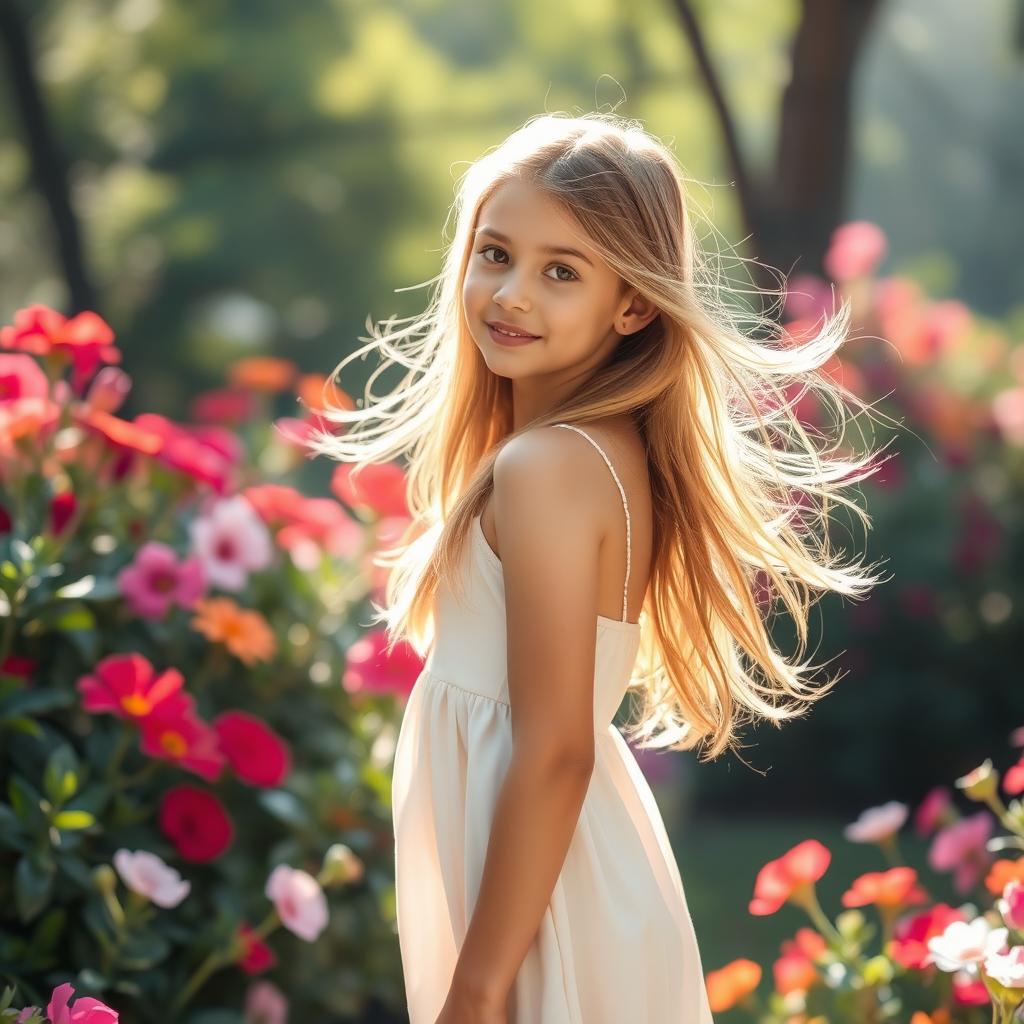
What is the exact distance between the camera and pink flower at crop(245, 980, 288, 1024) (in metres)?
2.24

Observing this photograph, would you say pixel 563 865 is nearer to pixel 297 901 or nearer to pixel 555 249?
pixel 555 249

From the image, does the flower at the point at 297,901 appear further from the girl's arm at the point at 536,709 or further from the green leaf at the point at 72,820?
the girl's arm at the point at 536,709

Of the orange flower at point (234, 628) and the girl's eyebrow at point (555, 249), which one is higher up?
the girl's eyebrow at point (555, 249)

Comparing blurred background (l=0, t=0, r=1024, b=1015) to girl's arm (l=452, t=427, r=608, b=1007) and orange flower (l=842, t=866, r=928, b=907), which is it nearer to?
orange flower (l=842, t=866, r=928, b=907)

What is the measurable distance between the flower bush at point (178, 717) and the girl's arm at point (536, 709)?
0.68 meters

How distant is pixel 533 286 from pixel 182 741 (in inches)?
37.0

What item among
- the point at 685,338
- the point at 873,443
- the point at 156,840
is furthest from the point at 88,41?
the point at 685,338

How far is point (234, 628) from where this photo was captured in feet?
7.77

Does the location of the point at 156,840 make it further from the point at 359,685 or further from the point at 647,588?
the point at 647,588

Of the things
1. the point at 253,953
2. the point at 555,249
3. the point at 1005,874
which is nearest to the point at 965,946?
the point at 1005,874

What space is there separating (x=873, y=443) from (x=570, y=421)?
2797mm

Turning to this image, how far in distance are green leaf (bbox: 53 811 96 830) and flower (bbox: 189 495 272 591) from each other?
0.62 metres

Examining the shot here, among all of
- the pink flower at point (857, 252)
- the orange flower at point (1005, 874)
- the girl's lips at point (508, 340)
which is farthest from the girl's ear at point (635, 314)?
the pink flower at point (857, 252)

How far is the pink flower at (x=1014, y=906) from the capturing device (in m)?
1.72
